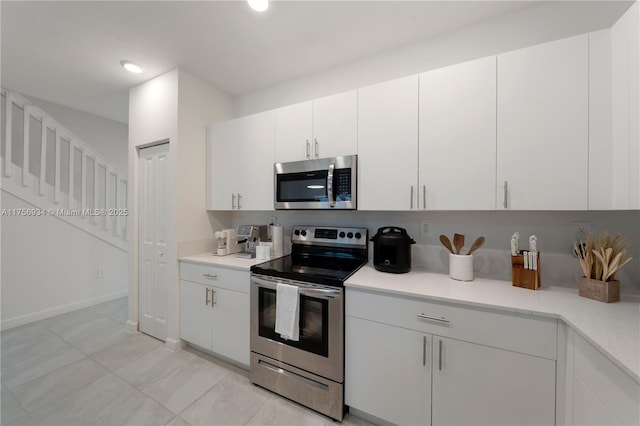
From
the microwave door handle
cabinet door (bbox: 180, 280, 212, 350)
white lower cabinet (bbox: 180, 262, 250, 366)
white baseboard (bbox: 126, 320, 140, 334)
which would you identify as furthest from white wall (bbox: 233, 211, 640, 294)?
white baseboard (bbox: 126, 320, 140, 334)

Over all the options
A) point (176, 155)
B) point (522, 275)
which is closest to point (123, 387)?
point (176, 155)

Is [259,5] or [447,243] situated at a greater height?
[259,5]

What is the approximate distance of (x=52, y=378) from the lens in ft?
6.17

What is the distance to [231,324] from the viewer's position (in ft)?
6.45

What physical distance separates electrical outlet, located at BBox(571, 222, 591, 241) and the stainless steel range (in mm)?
1352

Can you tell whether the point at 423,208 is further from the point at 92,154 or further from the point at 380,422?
the point at 92,154

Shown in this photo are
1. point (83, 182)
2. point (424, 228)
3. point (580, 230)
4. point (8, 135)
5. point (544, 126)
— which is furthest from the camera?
point (83, 182)

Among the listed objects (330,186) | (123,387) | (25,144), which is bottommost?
(123,387)

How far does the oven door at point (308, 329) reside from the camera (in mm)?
1500

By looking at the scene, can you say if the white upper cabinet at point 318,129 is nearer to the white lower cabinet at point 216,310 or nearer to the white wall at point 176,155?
the white wall at point 176,155

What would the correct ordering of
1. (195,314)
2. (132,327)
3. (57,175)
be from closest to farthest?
(195,314) < (132,327) < (57,175)

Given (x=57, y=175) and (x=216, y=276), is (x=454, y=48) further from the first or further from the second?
(x=57, y=175)

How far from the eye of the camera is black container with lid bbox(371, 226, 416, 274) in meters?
1.67

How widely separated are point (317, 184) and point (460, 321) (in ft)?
4.32
